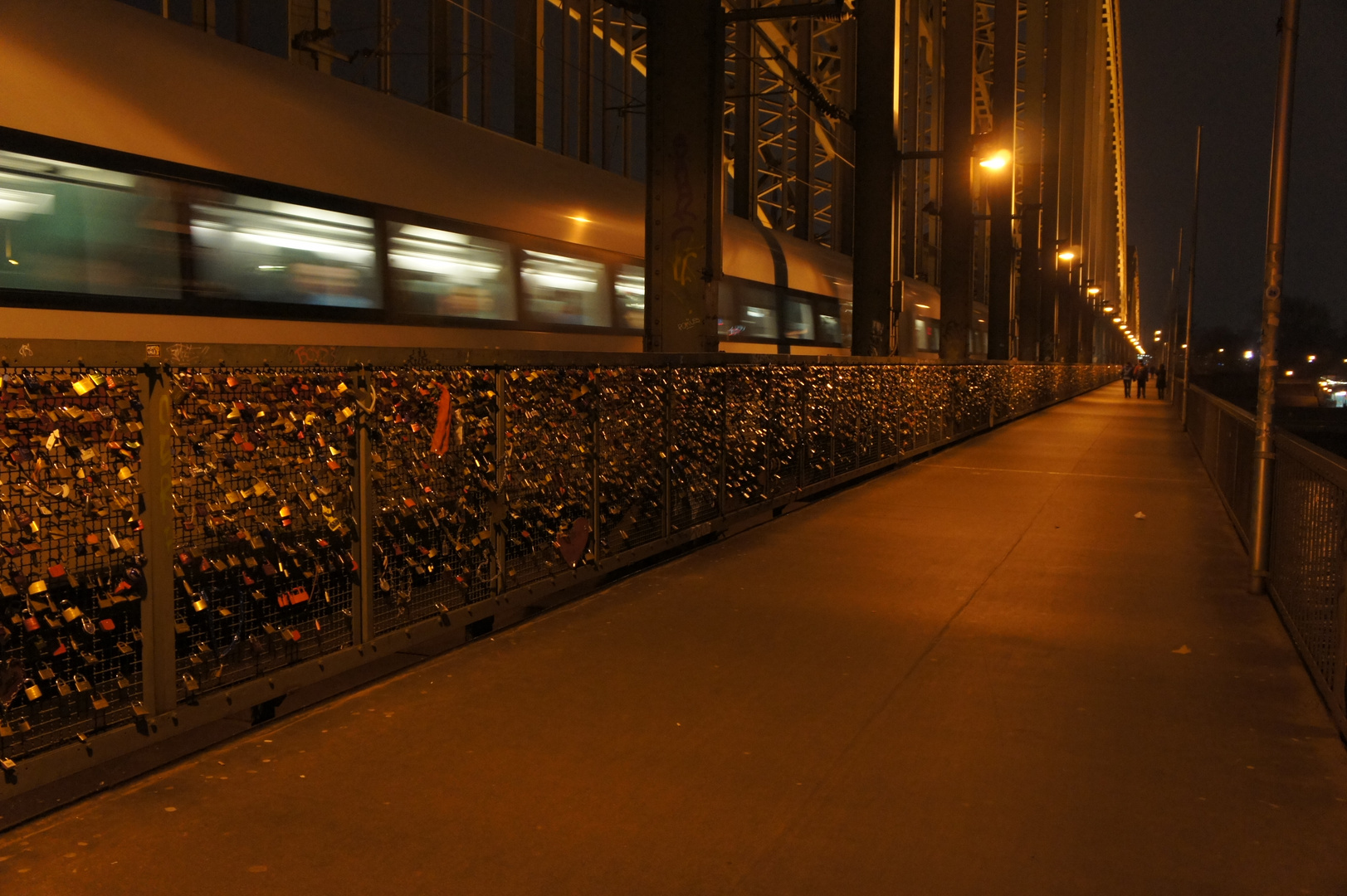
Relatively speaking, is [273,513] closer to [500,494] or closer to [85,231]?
[500,494]

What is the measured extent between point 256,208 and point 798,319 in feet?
38.1

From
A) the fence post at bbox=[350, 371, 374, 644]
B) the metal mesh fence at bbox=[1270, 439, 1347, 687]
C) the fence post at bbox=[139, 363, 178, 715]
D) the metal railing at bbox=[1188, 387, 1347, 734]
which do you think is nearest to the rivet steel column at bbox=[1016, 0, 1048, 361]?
the metal railing at bbox=[1188, 387, 1347, 734]

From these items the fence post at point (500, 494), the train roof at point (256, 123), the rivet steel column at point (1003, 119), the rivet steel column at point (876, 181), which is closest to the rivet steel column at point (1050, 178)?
the rivet steel column at point (1003, 119)

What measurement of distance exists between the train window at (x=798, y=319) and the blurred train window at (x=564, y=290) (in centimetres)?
626

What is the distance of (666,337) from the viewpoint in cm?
1073

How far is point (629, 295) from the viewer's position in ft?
41.2

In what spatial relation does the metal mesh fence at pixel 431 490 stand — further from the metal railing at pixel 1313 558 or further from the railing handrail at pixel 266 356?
the metal railing at pixel 1313 558

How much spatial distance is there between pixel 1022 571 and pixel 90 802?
600cm

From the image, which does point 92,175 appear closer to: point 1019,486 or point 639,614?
point 639,614

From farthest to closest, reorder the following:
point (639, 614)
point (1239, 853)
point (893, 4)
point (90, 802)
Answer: point (893, 4), point (639, 614), point (90, 802), point (1239, 853)

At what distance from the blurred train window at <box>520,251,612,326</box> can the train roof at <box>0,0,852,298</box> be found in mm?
273

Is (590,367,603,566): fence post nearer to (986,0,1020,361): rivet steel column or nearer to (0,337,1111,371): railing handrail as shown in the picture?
(0,337,1111,371): railing handrail

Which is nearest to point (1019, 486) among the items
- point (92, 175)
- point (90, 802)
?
point (92, 175)

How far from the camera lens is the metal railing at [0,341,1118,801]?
353 cm
